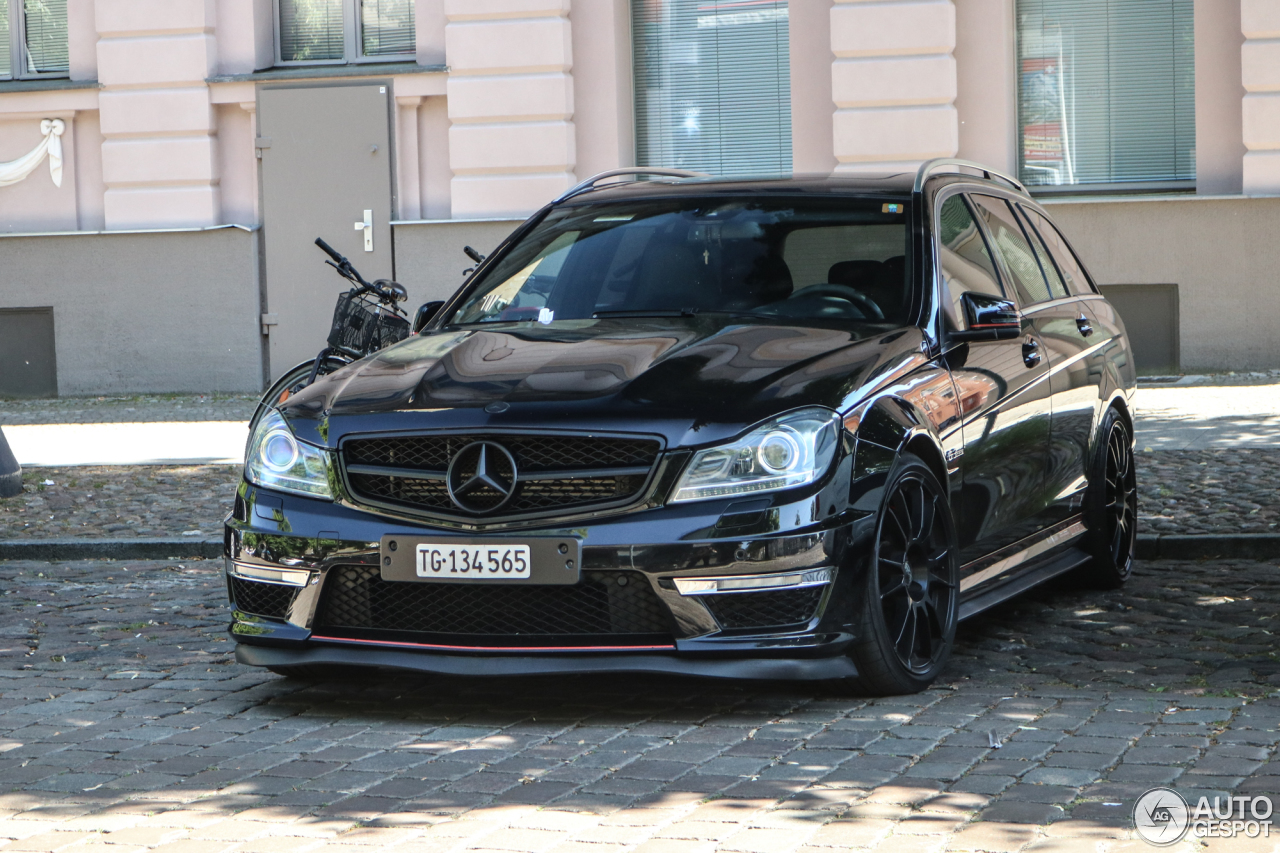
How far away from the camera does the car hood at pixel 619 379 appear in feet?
16.2

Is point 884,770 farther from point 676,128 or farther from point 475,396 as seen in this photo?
point 676,128

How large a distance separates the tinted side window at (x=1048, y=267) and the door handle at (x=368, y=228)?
385 inches

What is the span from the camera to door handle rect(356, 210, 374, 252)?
1625 cm

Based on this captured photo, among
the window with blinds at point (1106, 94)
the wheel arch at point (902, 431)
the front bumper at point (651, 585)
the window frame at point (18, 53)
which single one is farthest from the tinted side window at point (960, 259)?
the window frame at point (18, 53)

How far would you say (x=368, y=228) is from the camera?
1625 centimetres

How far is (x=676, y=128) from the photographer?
16.5 m

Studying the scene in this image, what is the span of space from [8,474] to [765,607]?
21.9 feet

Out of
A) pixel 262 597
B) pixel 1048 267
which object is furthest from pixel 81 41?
pixel 262 597

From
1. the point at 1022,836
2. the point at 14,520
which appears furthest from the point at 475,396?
the point at 14,520

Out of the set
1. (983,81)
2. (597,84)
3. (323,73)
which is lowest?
(983,81)

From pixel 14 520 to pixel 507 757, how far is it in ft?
18.4

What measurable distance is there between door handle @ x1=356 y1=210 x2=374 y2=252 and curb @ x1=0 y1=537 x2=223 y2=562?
787 centimetres

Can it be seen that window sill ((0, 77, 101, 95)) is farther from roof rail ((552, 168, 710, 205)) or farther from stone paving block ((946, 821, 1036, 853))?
stone paving block ((946, 821, 1036, 853))

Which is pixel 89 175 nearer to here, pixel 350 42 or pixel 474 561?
pixel 350 42
